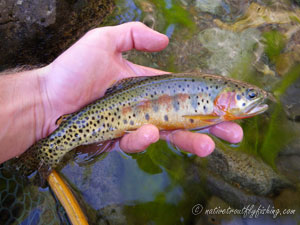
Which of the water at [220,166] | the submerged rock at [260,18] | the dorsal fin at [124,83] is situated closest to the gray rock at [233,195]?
the water at [220,166]

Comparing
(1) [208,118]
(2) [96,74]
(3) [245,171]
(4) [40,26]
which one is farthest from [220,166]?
(4) [40,26]

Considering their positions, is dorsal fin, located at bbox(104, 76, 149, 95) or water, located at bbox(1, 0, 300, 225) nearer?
dorsal fin, located at bbox(104, 76, 149, 95)

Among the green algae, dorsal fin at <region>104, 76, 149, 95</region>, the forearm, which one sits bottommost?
the forearm

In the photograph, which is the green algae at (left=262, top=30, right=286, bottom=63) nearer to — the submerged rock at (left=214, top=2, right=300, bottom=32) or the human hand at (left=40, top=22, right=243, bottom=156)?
the submerged rock at (left=214, top=2, right=300, bottom=32)

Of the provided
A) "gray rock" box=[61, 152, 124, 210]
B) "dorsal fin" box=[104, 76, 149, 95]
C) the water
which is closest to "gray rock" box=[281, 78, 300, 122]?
the water

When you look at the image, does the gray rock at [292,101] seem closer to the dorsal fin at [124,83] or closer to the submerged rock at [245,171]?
the submerged rock at [245,171]
